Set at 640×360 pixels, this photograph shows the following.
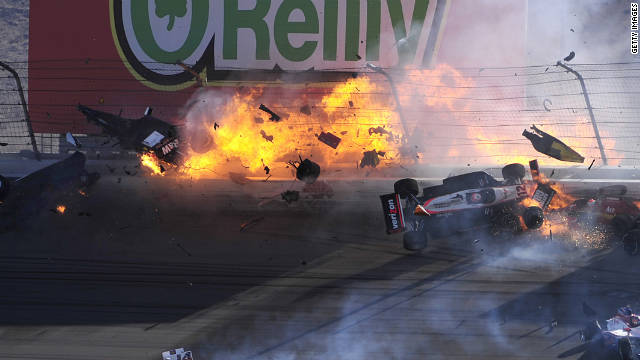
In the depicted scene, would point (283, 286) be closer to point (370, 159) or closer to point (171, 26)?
point (370, 159)

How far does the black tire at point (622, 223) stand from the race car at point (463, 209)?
1.17 meters

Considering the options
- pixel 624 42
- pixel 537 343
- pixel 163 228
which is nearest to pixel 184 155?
pixel 163 228

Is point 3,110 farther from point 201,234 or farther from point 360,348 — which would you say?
point 360,348

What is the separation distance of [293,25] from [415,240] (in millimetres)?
5422

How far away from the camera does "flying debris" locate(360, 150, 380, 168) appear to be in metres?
10.8

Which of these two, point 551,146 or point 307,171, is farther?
point 551,146

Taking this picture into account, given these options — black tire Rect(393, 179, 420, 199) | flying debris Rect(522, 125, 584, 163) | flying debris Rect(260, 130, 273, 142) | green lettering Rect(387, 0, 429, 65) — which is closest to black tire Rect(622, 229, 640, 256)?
flying debris Rect(522, 125, 584, 163)

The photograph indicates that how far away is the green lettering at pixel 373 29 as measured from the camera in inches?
464

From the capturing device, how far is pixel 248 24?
11.9 meters

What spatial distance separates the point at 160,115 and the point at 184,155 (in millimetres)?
1858

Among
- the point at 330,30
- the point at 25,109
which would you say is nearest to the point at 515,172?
the point at 330,30

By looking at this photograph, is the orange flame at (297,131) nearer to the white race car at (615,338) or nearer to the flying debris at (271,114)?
the flying debris at (271,114)

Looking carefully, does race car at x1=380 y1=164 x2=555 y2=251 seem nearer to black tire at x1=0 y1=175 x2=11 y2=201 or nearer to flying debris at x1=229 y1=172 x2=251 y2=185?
flying debris at x1=229 y1=172 x2=251 y2=185

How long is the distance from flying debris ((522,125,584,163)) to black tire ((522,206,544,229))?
1.73 meters
